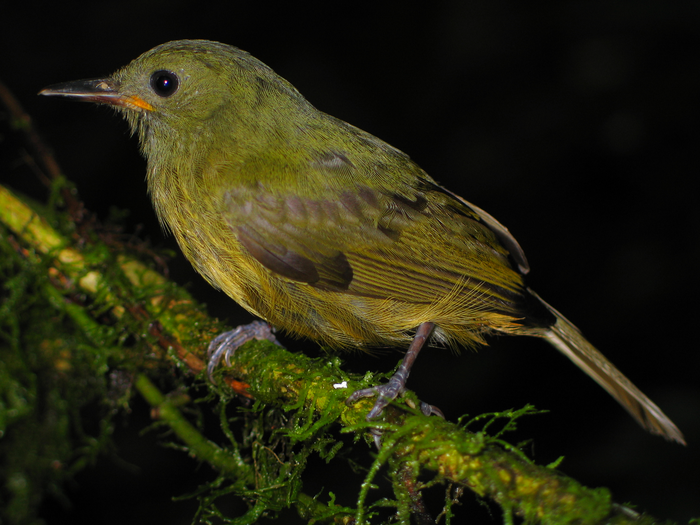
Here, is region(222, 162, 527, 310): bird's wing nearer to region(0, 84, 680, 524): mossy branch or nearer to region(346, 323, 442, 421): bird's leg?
region(346, 323, 442, 421): bird's leg

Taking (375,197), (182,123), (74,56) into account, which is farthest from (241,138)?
(74,56)

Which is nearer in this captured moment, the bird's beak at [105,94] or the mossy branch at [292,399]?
the mossy branch at [292,399]

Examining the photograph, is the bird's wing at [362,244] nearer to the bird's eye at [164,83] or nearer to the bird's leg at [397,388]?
the bird's leg at [397,388]

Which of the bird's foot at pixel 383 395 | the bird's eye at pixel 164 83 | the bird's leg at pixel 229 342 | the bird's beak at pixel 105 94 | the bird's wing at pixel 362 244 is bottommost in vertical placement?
the bird's leg at pixel 229 342

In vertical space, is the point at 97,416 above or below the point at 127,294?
below

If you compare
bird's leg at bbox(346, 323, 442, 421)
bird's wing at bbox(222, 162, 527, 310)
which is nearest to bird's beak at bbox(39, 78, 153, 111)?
bird's wing at bbox(222, 162, 527, 310)

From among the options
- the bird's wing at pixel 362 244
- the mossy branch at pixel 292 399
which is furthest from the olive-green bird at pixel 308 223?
the mossy branch at pixel 292 399

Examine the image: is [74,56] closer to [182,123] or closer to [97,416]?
[182,123]
